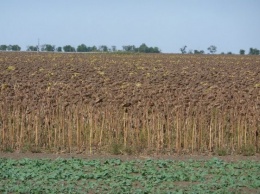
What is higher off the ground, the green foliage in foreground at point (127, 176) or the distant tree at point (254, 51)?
the distant tree at point (254, 51)

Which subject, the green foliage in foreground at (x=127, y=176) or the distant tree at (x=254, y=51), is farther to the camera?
the distant tree at (x=254, y=51)

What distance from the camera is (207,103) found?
12.6 meters

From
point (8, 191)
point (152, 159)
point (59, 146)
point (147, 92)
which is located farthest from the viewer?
point (147, 92)

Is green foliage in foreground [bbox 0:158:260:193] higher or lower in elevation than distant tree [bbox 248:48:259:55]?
lower

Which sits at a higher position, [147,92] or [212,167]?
[147,92]

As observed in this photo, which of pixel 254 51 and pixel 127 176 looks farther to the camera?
pixel 254 51

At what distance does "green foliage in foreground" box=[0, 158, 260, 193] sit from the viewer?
25.7 feet

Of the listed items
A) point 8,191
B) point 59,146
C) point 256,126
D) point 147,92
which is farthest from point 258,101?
point 8,191

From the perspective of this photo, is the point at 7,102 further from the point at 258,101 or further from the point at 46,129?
the point at 258,101

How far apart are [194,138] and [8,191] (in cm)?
482

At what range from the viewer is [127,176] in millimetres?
8438

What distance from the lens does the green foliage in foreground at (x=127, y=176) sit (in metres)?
7.82

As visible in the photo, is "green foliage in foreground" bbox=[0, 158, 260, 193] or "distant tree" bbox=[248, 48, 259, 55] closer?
"green foliage in foreground" bbox=[0, 158, 260, 193]

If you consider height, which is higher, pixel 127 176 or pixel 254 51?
pixel 254 51
